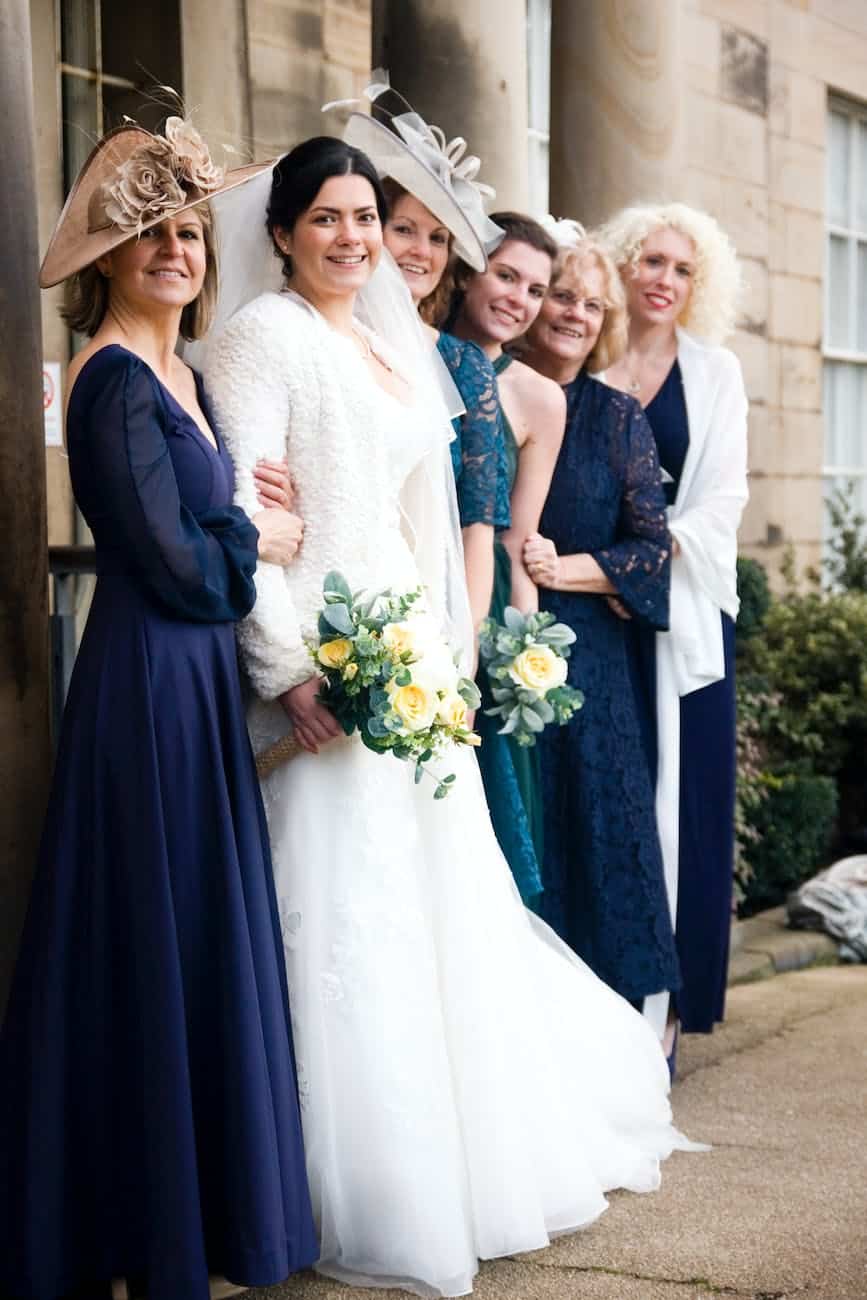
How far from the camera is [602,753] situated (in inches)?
177

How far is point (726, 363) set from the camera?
4910mm

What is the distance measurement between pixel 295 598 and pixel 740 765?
4.47 meters

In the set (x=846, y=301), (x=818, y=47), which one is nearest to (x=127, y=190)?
(x=818, y=47)

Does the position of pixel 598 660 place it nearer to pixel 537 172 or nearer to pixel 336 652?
pixel 336 652

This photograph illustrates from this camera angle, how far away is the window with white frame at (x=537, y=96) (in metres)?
7.98

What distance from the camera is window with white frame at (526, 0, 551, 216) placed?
7980 mm

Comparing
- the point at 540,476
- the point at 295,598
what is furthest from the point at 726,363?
the point at 295,598

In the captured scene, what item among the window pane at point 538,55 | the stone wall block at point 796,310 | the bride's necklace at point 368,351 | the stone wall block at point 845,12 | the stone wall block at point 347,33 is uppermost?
the stone wall block at point 845,12

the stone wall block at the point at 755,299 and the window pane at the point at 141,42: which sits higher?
the window pane at the point at 141,42

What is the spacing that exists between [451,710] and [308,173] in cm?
110

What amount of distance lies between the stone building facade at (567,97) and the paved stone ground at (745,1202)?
2.75 meters

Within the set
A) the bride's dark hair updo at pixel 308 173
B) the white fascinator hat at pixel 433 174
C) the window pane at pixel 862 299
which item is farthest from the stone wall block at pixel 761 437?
the bride's dark hair updo at pixel 308 173

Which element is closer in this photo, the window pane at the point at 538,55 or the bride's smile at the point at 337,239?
the bride's smile at the point at 337,239

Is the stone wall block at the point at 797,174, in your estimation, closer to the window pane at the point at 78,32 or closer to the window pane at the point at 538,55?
the window pane at the point at 538,55
